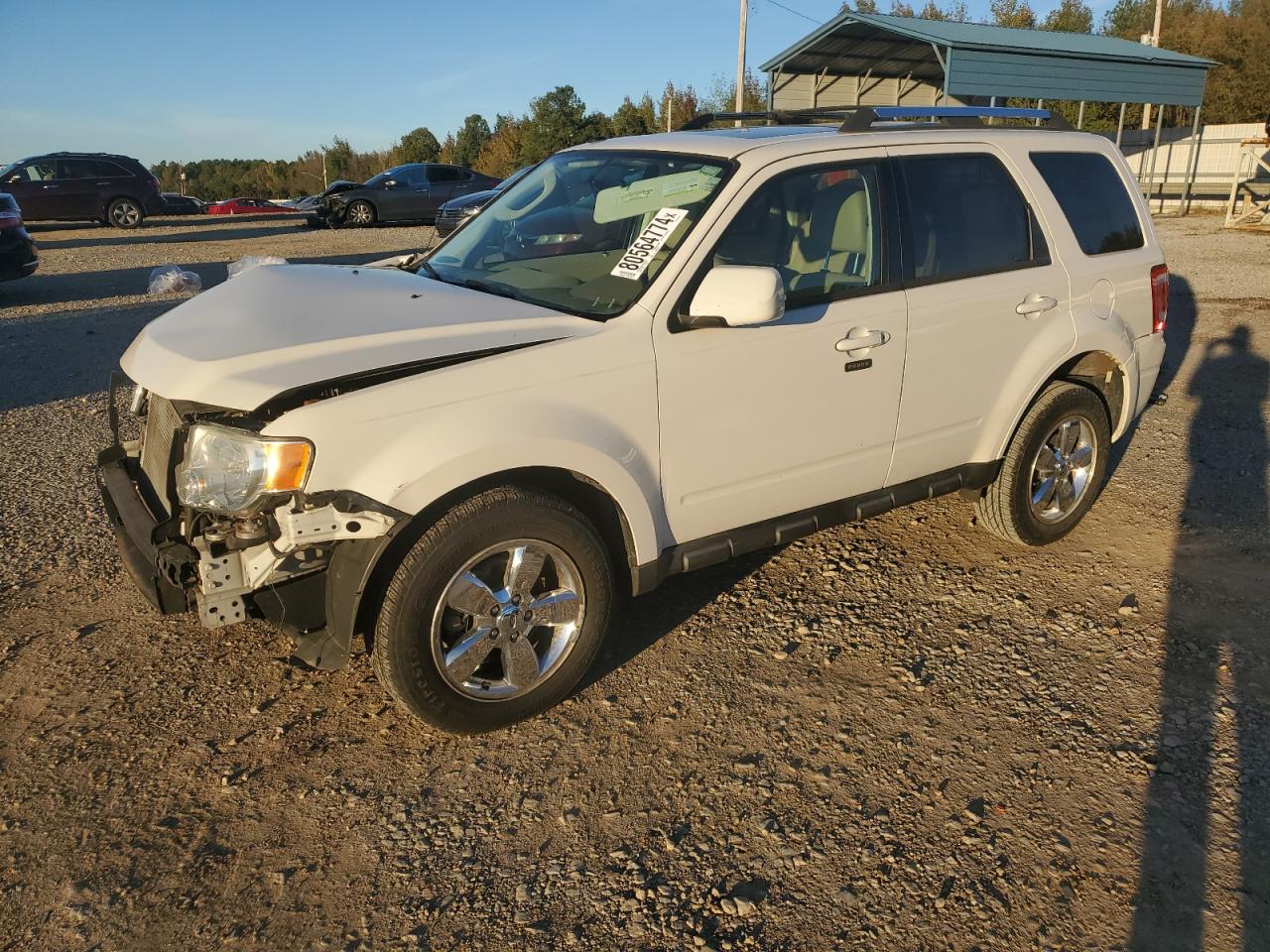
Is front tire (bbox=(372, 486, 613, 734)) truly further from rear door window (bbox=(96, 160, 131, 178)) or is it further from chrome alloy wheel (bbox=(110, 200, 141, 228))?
chrome alloy wheel (bbox=(110, 200, 141, 228))

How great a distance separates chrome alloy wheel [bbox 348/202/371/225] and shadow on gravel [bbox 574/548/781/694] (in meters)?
20.7

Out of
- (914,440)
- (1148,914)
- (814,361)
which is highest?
(814,361)

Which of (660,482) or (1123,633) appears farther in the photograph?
(1123,633)

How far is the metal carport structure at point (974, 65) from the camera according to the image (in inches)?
754

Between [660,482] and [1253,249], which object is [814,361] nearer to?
[660,482]

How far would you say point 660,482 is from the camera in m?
3.45

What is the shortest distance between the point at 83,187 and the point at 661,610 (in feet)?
74.7

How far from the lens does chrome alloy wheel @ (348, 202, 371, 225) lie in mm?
23061

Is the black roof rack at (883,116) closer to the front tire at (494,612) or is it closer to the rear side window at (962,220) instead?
the rear side window at (962,220)

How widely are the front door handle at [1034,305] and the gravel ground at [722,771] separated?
3.97ft

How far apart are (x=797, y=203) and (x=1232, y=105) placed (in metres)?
52.8

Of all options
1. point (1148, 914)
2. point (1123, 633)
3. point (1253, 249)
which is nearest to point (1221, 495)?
point (1123, 633)

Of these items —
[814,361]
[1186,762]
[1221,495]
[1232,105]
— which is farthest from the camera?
[1232,105]

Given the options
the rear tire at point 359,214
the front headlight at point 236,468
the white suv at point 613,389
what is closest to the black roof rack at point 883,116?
the white suv at point 613,389
